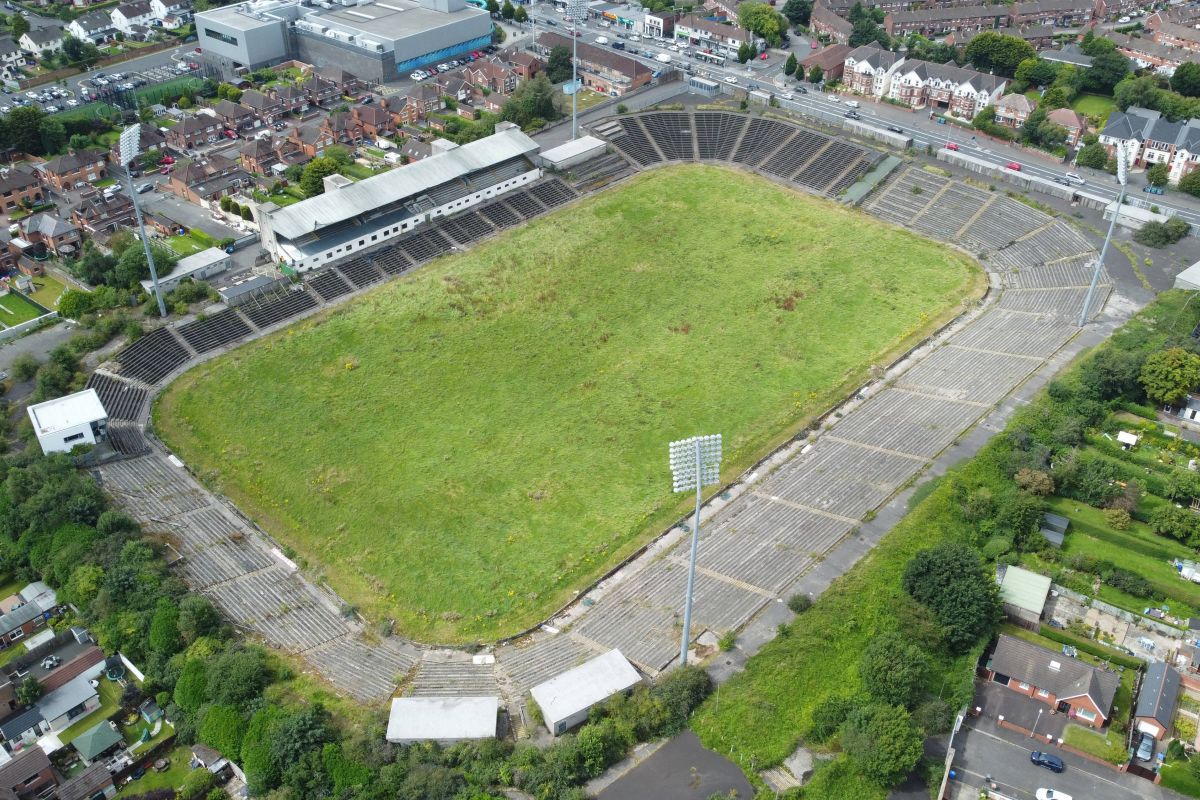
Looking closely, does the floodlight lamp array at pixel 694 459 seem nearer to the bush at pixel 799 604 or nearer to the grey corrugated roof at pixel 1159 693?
the bush at pixel 799 604

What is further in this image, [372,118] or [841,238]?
[372,118]

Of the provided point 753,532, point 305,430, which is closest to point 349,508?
point 305,430

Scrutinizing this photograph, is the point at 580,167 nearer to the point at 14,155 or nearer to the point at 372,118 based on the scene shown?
the point at 372,118

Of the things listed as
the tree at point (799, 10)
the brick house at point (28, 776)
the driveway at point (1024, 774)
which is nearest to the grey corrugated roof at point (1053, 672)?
the driveway at point (1024, 774)

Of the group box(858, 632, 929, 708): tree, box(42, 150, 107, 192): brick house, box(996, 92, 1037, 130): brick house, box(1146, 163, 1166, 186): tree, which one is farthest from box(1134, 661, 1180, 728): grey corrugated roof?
box(42, 150, 107, 192): brick house

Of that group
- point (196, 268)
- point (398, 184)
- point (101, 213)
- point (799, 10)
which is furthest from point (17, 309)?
point (799, 10)

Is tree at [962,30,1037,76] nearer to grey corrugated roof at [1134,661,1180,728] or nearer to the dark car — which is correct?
grey corrugated roof at [1134,661,1180,728]
